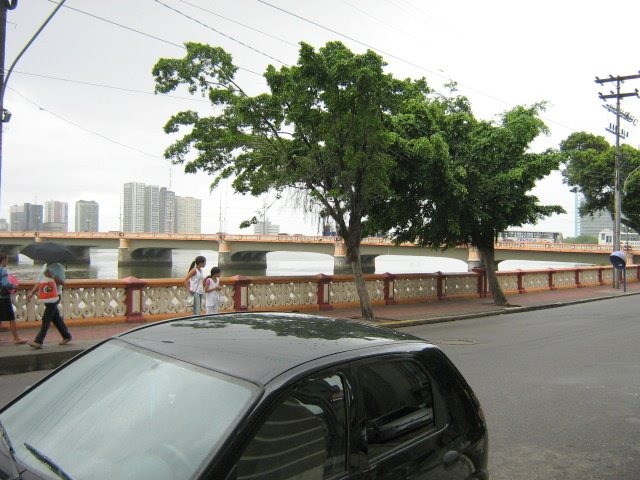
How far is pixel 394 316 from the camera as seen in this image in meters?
15.6

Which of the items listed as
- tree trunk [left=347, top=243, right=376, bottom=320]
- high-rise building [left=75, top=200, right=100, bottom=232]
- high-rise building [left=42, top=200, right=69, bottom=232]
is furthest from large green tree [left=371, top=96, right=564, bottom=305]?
high-rise building [left=75, top=200, right=100, bottom=232]

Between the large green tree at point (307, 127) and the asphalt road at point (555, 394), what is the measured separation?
427cm

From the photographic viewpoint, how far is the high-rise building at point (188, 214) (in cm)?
8259

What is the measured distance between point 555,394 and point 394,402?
5.35 metres

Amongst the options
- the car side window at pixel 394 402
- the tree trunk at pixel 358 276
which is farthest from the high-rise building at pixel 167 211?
the car side window at pixel 394 402

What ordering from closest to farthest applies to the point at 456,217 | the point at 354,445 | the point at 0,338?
the point at 354,445 → the point at 0,338 → the point at 456,217

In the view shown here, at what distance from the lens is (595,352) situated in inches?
405

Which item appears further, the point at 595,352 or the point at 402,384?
the point at 595,352

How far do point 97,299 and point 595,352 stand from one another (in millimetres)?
10319

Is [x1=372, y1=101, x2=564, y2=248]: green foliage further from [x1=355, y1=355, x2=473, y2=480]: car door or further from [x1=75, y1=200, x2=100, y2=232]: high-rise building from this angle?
[x1=75, y1=200, x2=100, y2=232]: high-rise building

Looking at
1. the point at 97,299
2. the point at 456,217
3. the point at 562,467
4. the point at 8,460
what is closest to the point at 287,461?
the point at 8,460

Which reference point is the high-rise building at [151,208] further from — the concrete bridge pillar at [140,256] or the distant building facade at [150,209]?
the concrete bridge pillar at [140,256]

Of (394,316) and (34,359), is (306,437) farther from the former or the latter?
(394,316)

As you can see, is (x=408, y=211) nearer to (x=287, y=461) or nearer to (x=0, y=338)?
(x=0, y=338)
